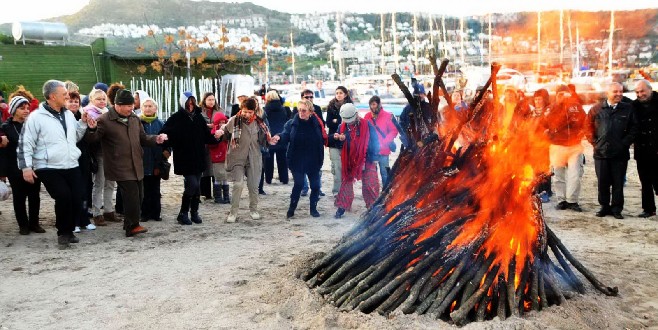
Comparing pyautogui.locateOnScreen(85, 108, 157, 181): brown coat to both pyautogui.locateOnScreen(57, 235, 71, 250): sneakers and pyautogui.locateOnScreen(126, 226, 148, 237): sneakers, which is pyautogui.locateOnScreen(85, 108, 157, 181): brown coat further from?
pyautogui.locateOnScreen(57, 235, 71, 250): sneakers

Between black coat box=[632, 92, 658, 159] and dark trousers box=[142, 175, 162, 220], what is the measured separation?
7.98 m

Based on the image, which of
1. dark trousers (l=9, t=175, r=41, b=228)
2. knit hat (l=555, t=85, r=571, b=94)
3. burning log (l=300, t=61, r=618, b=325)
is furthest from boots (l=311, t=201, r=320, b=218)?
knit hat (l=555, t=85, r=571, b=94)

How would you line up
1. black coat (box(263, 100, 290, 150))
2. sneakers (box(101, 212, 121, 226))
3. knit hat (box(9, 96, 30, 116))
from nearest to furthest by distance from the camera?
knit hat (box(9, 96, 30, 116)) < sneakers (box(101, 212, 121, 226)) < black coat (box(263, 100, 290, 150))

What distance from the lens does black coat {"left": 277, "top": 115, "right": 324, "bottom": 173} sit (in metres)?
9.69

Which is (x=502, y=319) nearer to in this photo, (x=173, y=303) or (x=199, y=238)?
(x=173, y=303)

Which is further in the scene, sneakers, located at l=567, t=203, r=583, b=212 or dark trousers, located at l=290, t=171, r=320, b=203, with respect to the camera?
sneakers, located at l=567, t=203, r=583, b=212

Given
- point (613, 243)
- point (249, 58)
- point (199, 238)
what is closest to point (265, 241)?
point (199, 238)

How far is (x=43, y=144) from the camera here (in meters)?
7.49

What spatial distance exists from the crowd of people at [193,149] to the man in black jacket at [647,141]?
0.02m

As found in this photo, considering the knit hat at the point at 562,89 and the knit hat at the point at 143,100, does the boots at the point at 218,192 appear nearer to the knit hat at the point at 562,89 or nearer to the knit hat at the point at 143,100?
the knit hat at the point at 143,100

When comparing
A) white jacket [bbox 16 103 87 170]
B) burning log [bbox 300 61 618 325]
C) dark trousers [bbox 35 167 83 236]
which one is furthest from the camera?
dark trousers [bbox 35 167 83 236]

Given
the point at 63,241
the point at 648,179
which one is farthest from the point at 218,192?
the point at 648,179

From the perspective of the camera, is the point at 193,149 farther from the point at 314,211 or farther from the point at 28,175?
the point at 28,175

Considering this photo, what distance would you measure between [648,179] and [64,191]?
8885 mm
